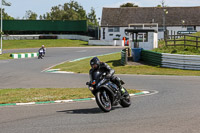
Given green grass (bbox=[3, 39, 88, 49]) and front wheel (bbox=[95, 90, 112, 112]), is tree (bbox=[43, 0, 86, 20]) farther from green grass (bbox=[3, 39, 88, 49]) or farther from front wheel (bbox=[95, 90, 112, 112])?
front wheel (bbox=[95, 90, 112, 112])

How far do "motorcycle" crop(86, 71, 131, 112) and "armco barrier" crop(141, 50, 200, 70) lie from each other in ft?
52.7

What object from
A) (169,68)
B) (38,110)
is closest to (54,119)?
(38,110)

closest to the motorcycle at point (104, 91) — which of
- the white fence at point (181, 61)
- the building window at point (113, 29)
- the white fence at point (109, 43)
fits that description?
the white fence at point (181, 61)

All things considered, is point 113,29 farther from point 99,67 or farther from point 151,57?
point 99,67

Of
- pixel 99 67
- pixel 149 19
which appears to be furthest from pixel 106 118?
pixel 149 19

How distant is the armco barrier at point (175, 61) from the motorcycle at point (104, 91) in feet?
52.7

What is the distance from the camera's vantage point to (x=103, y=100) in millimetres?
9812

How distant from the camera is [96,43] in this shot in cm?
6481

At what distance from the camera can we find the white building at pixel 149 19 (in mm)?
79812

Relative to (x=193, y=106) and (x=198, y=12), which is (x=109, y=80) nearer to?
(x=193, y=106)

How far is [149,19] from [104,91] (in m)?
72.4

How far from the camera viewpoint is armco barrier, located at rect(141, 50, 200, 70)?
25.4 m

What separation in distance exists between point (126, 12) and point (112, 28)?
199 inches

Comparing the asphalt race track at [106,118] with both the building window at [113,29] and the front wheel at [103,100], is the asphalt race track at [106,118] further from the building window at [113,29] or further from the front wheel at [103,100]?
the building window at [113,29]
